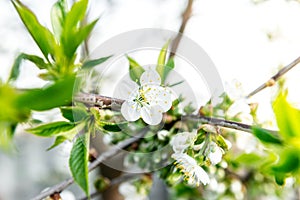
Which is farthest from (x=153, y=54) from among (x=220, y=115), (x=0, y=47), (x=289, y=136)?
(x=0, y=47)

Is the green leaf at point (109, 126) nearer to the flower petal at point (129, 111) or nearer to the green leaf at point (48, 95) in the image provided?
the flower petal at point (129, 111)

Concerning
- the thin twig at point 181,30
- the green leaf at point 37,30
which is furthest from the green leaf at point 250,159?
the thin twig at point 181,30

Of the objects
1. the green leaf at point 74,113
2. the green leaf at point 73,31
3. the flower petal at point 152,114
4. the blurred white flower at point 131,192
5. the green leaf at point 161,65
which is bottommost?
the blurred white flower at point 131,192

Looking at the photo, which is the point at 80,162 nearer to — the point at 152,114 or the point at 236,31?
the point at 152,114

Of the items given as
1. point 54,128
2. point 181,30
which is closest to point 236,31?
point 181,30

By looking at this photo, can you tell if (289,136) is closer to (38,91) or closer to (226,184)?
(38,91)
